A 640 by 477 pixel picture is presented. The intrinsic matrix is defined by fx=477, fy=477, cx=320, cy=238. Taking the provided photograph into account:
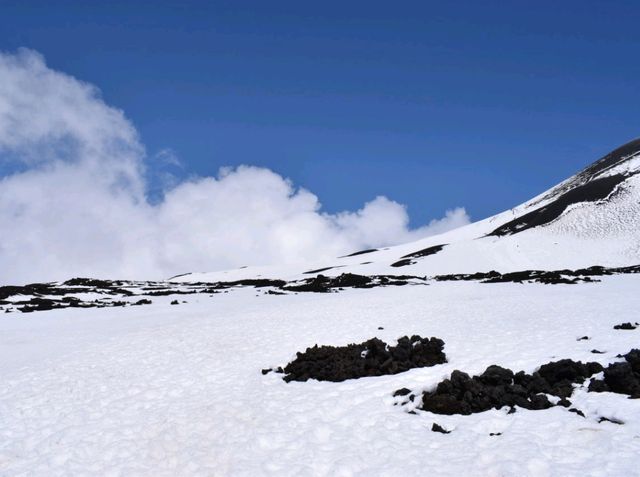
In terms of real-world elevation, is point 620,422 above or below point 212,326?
below

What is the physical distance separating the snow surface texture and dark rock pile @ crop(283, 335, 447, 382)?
469mm

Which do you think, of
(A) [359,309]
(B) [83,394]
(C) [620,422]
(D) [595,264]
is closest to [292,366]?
(B) [83,394]

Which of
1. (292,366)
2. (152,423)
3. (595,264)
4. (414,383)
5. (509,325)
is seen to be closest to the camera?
(152,423)

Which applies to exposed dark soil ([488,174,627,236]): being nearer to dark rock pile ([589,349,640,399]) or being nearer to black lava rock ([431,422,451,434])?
dark rock pile ([589,349,640,399])

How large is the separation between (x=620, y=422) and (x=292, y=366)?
9.45 meters

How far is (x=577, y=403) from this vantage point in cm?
1087

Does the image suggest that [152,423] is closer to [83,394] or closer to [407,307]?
[83,394]

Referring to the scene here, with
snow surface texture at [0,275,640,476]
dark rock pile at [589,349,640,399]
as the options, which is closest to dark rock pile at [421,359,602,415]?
snow surface texture at [0,275,640,476]

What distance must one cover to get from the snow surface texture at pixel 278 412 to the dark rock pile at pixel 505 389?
1.31 ft

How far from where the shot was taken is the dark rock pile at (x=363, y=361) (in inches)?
594

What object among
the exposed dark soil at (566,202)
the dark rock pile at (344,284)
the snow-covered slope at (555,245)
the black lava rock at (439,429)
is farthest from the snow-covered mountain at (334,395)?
the exposed dark soil at (566,202)

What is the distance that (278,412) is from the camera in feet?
39.8

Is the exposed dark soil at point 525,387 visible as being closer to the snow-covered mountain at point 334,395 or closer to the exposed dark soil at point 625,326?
the snow-covered mountain at point 334,395

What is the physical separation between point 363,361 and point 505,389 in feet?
16.4
